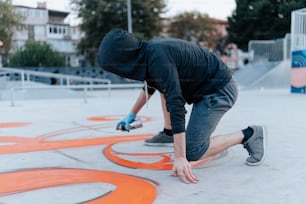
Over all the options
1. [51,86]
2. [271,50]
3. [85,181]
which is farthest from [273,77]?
[85,181]

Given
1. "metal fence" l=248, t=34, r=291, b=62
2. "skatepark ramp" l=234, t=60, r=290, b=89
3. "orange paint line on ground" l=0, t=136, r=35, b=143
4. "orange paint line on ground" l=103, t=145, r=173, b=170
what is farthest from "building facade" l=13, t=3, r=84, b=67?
"orange paint line on ground" l=103, t=145, r=173, b=170

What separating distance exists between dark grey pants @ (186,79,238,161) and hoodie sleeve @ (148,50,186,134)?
0.88ft

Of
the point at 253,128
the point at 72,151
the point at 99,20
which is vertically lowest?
the point at 72,151

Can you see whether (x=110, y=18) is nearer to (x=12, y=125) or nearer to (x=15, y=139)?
(x=12, y=125)

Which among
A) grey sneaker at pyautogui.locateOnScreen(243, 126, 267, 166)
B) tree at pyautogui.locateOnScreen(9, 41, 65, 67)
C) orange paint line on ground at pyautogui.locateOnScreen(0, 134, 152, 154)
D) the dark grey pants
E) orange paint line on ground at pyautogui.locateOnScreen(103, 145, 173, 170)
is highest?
tree at pyautogui.locateOnScreen(9, 41, 65, 67)

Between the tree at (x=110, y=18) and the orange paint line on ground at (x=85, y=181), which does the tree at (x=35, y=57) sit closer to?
the tree at (x=110, y=18)

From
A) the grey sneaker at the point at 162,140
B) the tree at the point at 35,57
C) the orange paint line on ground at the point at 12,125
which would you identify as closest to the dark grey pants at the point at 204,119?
the grey sneaker at the point at 162,140

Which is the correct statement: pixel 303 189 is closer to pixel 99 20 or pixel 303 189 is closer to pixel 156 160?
pixel 156 160

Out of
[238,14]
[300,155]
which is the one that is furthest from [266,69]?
[300,155]

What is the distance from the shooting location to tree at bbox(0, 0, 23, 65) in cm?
2781

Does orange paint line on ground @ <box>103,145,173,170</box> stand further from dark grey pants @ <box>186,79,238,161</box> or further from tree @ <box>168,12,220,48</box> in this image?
tree @ <box>168,12,220,48</box>

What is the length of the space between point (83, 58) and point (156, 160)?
3247cm

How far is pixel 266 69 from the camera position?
20641 millimetres

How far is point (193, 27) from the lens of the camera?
134ft
